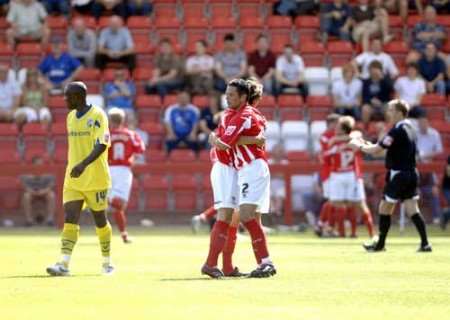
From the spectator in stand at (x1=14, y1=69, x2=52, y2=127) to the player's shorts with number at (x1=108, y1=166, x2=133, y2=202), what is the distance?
607cm

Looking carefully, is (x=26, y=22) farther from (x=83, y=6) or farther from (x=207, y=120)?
(x=207, y=120)

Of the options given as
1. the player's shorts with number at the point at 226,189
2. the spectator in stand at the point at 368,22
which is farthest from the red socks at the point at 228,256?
the spectator in stand at the point at 368,22

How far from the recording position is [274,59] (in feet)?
94.5

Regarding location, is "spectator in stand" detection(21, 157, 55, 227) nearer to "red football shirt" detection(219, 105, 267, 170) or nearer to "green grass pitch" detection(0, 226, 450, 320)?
"green grass pitch" detection(0, 226, 450, 320)

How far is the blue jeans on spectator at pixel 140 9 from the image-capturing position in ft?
99.0

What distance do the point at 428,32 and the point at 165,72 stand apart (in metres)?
6.11

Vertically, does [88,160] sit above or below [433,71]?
below

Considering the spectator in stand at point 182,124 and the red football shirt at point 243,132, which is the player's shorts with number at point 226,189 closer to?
the red football shirt at point 243,132

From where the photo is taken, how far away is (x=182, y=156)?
89.8 feet

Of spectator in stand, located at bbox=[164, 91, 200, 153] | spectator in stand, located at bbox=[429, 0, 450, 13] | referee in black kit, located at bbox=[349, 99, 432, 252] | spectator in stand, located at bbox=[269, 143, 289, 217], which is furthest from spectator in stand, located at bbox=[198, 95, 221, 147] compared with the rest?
referee in black kit, located at bbox=[349, 99, 432, 252]

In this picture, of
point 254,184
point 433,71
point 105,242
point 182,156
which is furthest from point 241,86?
point 433,71

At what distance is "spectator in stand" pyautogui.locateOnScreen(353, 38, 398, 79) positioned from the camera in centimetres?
2884

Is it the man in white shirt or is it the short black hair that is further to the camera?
A: the man in white shirt

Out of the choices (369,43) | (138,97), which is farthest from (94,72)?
(369,43)
